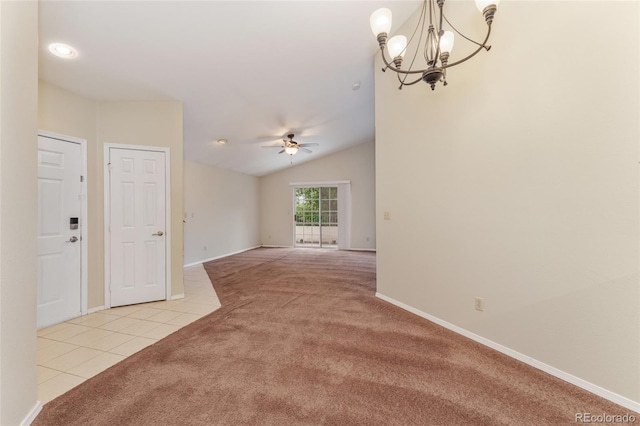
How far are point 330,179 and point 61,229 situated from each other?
21.2ft

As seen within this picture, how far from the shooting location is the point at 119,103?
A: 3.21m

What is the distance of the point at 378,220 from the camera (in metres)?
3.51

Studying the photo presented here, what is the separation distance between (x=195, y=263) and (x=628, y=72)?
22.4 ft

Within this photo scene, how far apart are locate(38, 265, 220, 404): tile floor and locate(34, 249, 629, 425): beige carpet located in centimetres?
16

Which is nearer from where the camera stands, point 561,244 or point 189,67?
point 561,244

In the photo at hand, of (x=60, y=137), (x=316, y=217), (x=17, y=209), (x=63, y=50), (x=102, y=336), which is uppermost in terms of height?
(x=63, y=50)

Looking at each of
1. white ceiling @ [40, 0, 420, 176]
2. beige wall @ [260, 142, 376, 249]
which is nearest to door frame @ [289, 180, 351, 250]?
beige wall @ [260, 142, 376, 249]

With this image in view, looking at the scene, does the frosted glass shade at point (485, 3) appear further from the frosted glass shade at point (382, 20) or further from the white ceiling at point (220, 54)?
the white ceiling at point (220, 54)

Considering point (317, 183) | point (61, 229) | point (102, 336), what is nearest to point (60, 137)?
point (61, 229)

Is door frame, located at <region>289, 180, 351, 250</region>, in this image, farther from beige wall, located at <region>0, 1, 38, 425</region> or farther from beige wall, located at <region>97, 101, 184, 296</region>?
beige wall, located at <region>0, 1, 38, 425</region>

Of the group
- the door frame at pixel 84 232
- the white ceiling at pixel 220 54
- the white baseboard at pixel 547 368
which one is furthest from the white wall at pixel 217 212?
the white baseboard at pixel 547 368

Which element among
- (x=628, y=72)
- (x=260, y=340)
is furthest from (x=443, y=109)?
(x=260, y=340)

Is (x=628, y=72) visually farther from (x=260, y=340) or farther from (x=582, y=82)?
(x=260, y=340)

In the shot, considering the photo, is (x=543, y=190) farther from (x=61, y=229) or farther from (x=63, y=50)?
(x=61, y=229)
